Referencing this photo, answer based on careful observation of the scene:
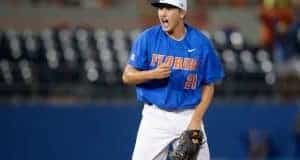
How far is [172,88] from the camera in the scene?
668 centimetres

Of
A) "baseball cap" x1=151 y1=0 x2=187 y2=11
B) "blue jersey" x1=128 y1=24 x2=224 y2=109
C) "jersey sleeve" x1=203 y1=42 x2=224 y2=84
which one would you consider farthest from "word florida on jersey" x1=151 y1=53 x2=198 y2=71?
"baseball cap" x1=151 y1=0 x2=187 y2=11

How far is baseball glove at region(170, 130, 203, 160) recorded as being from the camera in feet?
21.4

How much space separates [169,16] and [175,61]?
0.32 metres

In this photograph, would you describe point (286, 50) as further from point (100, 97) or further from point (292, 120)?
point (100, 97)

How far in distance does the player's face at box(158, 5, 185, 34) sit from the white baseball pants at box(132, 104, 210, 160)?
0.58 m

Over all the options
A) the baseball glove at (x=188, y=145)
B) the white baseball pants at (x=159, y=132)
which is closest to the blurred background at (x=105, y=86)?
the white baseball pants at (x=159, y=132)

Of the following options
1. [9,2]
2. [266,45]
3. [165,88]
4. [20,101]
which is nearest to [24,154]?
[20,101]

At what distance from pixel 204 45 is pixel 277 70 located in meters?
6.45

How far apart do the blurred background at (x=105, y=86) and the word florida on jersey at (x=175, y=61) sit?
17.5ft

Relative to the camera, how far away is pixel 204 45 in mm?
Answer: 6746

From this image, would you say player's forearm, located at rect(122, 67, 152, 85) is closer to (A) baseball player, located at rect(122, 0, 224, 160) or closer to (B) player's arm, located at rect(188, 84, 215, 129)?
(A) baseball player, located at rect(122, 0, 224, 160)

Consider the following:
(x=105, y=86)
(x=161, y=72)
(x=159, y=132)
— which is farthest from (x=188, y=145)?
(x=105, y=86)

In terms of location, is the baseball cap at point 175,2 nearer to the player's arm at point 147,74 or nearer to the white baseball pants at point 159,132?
the player's arm at point 147,74

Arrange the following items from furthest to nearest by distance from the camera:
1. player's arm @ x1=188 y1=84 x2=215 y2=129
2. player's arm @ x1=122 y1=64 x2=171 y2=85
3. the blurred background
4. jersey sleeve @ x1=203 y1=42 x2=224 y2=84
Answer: the blurred background < jersey sleeve @ x1=203 y1=42 x2=224 y2=84 < player's arm @ x1=188 y1=84 x2=215 y2=129 < player's arm @ x1=122 y1=64 x2=171 y2=85
